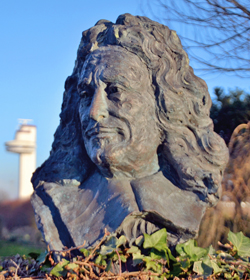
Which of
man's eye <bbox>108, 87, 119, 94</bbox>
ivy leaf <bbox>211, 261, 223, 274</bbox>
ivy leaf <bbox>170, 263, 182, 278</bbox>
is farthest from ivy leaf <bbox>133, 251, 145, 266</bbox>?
man's eye <bbox>108, 87, 119, 94</bbox>

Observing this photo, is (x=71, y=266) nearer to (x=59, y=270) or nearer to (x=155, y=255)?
(x=59, y=270)

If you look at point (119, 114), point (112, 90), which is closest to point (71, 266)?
point (119, 114)

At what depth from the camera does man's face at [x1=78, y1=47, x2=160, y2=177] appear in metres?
2.80

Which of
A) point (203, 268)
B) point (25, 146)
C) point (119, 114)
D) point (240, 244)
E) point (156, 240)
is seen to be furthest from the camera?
point (25, 146)

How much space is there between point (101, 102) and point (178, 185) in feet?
2.90

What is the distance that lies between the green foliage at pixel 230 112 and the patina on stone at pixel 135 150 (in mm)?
2818

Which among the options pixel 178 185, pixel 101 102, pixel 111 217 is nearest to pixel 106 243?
pixel 111 217

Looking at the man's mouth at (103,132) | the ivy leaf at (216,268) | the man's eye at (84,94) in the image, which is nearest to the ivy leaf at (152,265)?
the ivy leaf at (216,268)

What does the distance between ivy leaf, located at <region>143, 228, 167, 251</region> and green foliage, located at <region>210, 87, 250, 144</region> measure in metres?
3.55

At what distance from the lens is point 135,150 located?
2824 millimetres

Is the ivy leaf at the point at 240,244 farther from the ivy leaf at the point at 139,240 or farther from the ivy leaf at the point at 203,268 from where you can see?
the ivy leaf at the point at 139,240

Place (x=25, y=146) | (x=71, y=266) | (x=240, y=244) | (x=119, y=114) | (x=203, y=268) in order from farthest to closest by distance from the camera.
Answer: (x=25, y=146) < (x=119, y=114) < (x=240, y=244) < (x=203, y=268) < (x=71, y=266)

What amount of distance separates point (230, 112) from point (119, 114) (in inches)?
139

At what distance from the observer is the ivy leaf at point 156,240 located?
8.08 feet
